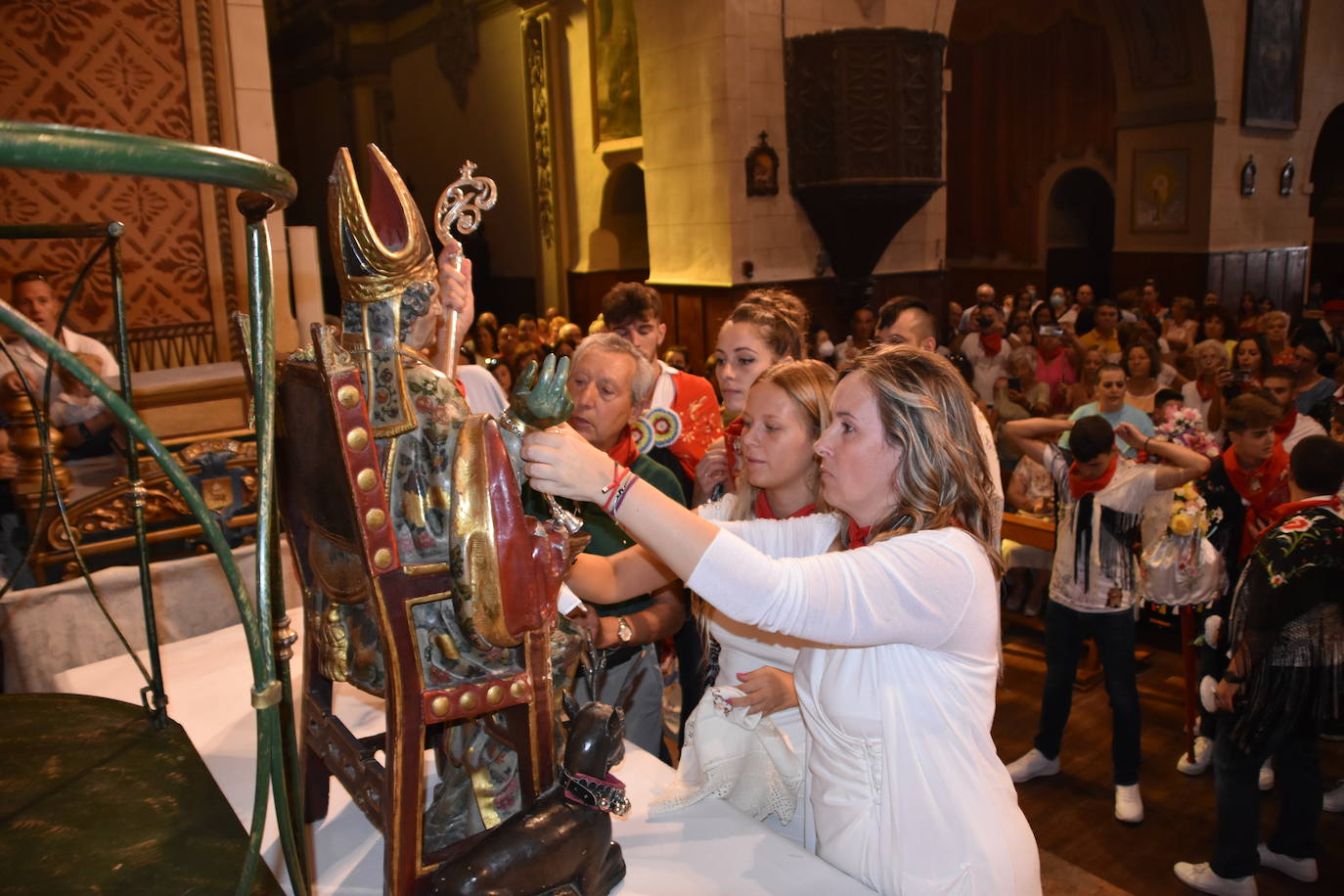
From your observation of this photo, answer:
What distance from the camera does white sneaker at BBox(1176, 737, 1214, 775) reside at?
4.11m

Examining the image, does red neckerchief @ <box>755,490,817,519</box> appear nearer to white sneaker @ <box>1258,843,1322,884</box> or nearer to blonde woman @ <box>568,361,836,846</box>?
blonde woman @ <box>568,361,836,846</box>

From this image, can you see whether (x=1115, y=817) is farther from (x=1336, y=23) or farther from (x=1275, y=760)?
(x=1336, y=23)

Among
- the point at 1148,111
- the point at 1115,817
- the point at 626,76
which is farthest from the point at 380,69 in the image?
the point at 1115,817

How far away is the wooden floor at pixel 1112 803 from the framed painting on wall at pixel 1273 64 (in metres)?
11.1

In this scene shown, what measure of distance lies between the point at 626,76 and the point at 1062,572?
326 inches

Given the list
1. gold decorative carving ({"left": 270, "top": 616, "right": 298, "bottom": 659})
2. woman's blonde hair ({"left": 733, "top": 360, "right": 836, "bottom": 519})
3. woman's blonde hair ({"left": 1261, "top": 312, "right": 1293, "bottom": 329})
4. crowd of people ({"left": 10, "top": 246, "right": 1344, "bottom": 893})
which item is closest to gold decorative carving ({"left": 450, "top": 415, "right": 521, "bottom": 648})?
crowd of people ({"left": 10, "top": 246, "right": 1344, "bottom": 893})

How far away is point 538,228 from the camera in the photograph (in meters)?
12.5

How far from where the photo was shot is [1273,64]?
13188mm

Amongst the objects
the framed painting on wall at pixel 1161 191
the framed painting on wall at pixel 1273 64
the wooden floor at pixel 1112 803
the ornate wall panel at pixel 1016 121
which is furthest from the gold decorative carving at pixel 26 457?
the ornate wall panel at pixel 1016 121

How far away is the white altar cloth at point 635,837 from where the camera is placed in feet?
5.76

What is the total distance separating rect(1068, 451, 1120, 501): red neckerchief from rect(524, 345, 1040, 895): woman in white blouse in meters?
2.46

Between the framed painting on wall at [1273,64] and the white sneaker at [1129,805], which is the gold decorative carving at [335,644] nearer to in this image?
the white sneaker at [1129,805]

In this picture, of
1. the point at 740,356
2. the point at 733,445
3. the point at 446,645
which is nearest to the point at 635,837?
the point at 446,645

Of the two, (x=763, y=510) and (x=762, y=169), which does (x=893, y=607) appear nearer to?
(x=763, y=510)
